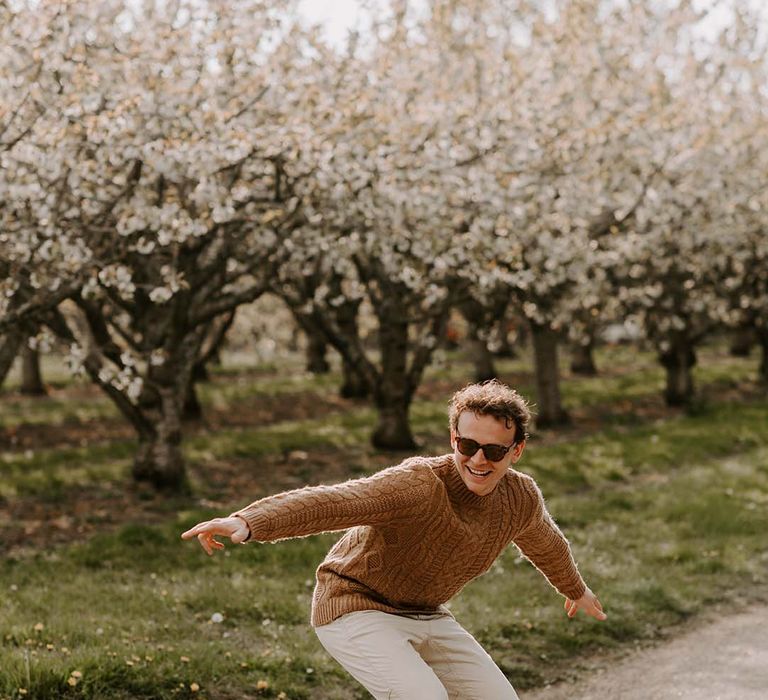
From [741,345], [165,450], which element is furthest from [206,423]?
[741,345]

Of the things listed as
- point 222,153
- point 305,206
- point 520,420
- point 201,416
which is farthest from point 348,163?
point 201,416

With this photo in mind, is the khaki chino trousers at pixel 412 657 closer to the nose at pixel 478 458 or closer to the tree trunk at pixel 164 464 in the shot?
the nose at pixel 478 458

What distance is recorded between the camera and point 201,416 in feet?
67.5

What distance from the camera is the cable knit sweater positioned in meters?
4.28

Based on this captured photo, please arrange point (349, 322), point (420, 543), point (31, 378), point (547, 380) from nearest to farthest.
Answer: point (420, 543), point (349, 322), point (547, 380), point (31, 378)

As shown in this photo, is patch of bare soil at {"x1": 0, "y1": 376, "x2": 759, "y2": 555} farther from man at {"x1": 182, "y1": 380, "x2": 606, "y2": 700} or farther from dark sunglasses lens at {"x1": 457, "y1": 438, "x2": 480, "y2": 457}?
dark sunglasses lens at {"x1": 457, "y1": 438, "x2": 480, "y2": 457}

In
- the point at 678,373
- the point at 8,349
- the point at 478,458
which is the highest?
the point at 8,349

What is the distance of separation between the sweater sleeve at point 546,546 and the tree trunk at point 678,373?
18967 mm

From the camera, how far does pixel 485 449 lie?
4.45 metres

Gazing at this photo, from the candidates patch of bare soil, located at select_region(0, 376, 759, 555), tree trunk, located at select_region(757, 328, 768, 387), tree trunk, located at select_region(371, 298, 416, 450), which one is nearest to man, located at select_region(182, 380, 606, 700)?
patch of bare soil, located at select_region(0, 376, 759, 555)

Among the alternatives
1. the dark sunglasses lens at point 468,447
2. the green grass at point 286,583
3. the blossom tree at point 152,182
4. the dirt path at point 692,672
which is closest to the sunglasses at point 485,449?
the dark sunglasses lens at point 468,447

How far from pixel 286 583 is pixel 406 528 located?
17.1ft

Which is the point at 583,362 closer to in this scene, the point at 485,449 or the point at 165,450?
the point at 165,450

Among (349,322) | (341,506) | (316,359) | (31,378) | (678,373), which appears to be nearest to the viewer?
(341,506)
